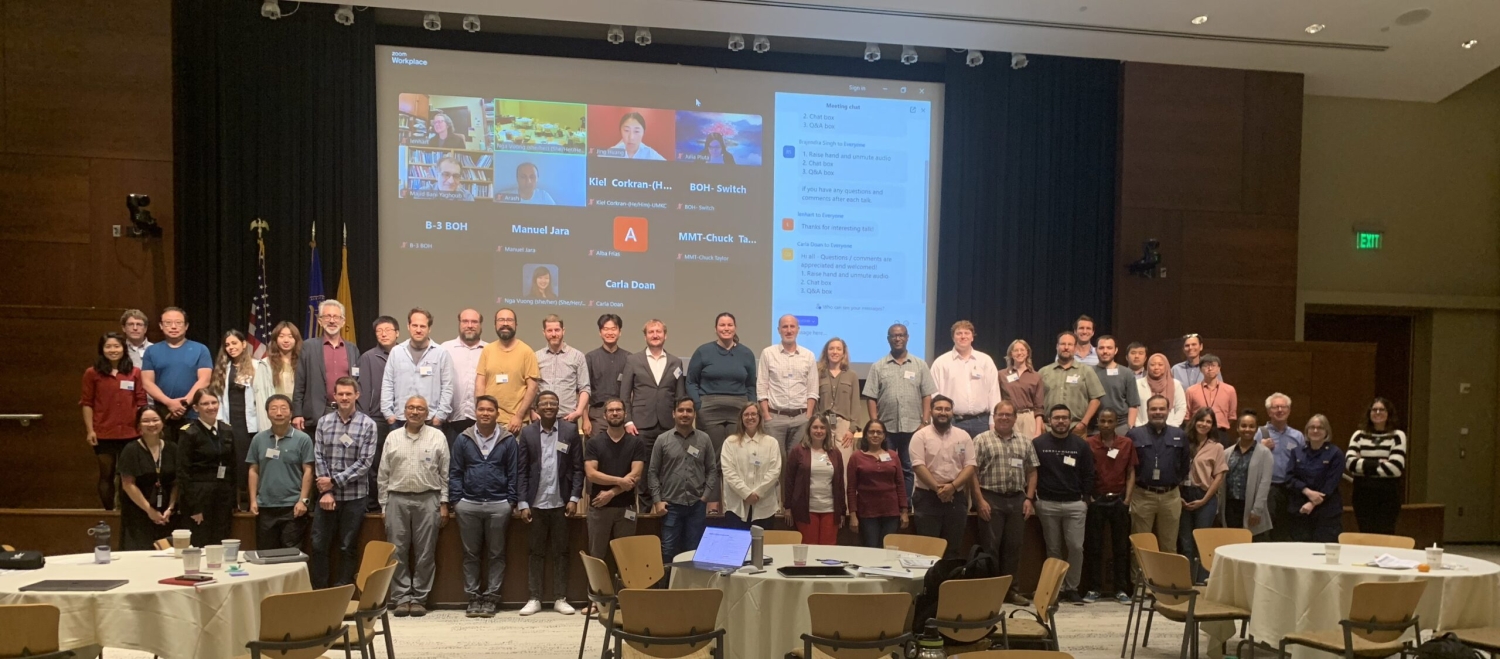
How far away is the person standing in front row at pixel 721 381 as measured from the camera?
8125 millimetres

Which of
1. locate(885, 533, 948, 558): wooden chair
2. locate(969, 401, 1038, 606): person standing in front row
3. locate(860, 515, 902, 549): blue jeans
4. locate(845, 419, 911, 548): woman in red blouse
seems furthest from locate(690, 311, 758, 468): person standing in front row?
locate(885, 533, 948, 558): wooden chair

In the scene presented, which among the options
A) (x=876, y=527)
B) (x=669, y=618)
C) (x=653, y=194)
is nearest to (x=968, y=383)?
(x=876, y=527)

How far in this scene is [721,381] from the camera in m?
8.16

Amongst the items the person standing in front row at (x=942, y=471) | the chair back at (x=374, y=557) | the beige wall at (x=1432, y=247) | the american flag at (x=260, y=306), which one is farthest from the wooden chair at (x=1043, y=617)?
the beige wall at (x=1432, y=247)

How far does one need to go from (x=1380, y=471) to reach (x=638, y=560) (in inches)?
242

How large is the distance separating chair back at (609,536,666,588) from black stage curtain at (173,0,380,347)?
461 centimetres

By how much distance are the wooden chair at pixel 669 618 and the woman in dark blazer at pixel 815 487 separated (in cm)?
285

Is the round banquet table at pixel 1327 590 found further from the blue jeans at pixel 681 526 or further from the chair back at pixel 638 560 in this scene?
the blue jeans at pixel 681 526

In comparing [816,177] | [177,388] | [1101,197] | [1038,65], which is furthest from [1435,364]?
[177,388]

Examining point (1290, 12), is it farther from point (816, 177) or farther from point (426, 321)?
point (426, 321)

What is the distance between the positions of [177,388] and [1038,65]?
8312mm

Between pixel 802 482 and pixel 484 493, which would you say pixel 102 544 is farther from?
pixel 802 482

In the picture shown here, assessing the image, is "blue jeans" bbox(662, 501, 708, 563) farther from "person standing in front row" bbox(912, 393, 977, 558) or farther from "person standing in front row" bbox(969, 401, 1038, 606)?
"person standing in front row" bbox(969, 401, 1038, 606)

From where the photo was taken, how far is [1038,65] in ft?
36.4
